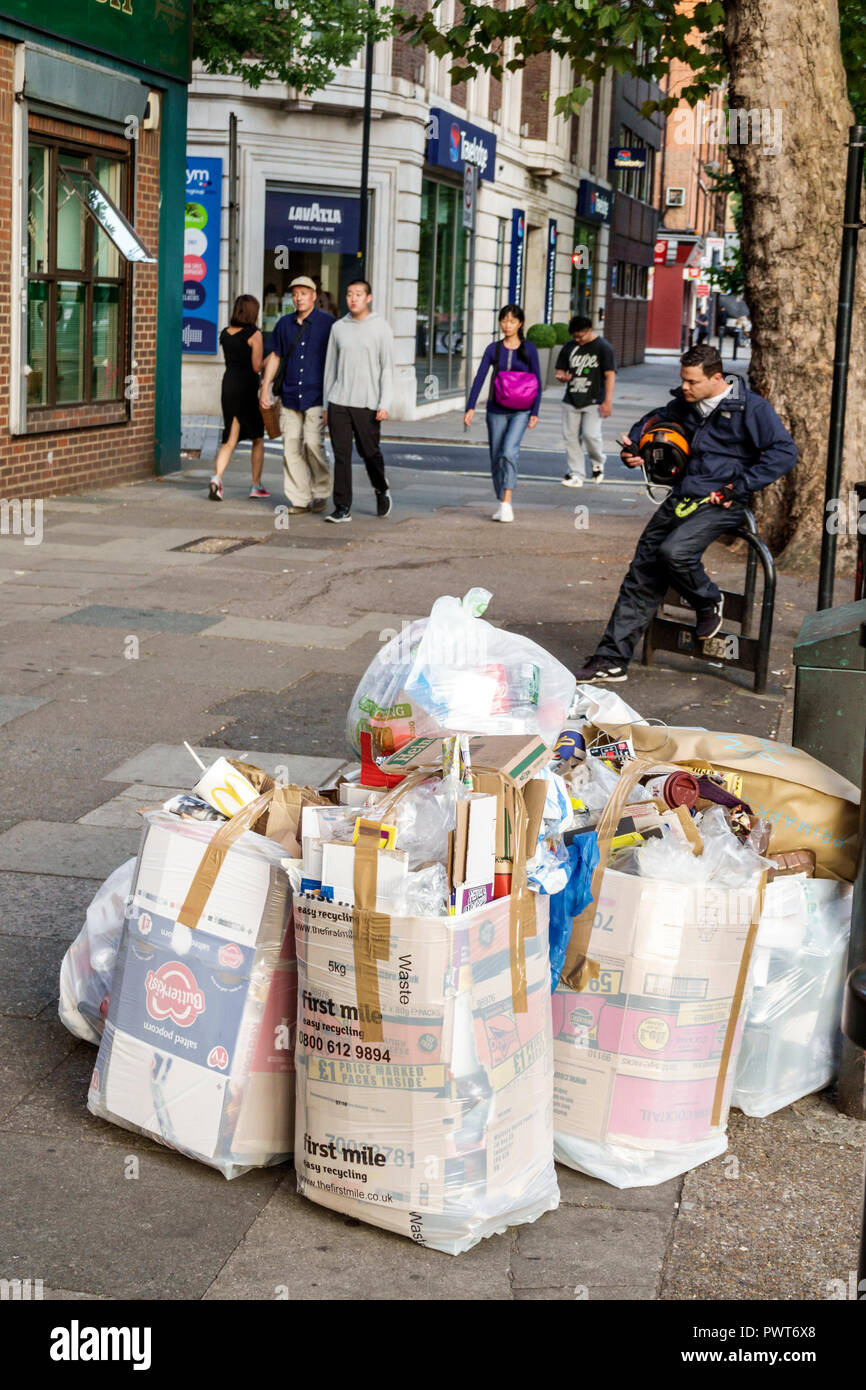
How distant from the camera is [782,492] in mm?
12250

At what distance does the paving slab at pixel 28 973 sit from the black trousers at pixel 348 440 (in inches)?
350

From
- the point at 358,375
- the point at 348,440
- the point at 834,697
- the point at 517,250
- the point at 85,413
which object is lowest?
the point at 834,697

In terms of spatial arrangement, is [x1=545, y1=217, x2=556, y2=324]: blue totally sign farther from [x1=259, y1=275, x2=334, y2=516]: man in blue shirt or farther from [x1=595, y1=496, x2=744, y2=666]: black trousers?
[x1=595, y1=496, x2=744, y2=666]: black trousers

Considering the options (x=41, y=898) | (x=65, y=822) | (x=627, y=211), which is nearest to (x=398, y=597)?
(x=65, y=822)

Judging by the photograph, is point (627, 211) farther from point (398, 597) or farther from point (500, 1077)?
point (500, 1077)

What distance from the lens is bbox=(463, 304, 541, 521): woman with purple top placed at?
13.3m

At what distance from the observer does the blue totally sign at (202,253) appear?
24.5 m

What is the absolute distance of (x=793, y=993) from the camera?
3.76 m

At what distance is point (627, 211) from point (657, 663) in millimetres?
45521

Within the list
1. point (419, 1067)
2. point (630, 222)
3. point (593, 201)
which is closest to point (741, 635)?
point (419, 1067)

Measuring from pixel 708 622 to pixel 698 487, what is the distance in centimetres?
75

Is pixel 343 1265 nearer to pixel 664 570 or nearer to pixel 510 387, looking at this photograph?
pixel 664 570

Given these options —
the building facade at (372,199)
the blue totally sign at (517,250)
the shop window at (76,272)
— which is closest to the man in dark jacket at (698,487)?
the shop window at (76,272)

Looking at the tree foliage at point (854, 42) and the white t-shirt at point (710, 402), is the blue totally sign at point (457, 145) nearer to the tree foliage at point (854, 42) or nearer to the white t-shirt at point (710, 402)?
the tree foliage at point (854, 42)
